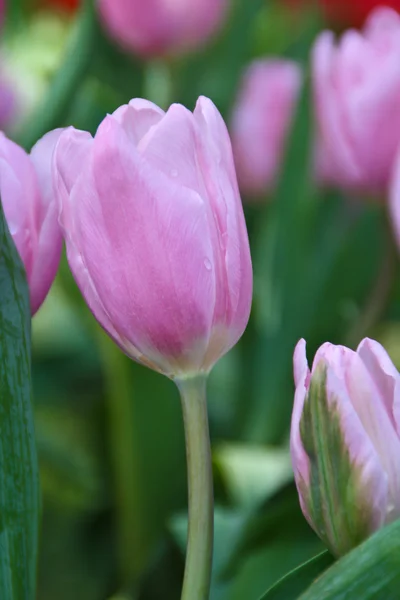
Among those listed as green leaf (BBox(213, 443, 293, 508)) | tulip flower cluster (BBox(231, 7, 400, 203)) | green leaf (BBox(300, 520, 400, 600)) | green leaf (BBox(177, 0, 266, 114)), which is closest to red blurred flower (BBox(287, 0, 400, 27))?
green leaf (BBox(177, 0, 266, 114))

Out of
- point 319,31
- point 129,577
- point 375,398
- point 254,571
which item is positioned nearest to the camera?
point 375,398

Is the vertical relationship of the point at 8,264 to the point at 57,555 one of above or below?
above

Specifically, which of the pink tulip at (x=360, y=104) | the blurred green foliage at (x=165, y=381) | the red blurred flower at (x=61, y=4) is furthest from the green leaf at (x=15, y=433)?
the red blurred flower at (x=61, y=4)

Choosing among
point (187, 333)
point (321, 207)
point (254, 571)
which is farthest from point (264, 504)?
point (321, 207)

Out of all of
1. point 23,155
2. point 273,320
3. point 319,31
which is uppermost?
point 319,31

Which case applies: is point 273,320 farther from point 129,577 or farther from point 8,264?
point 8,264

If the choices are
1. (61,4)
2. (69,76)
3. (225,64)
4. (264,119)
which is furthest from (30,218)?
(61,4)

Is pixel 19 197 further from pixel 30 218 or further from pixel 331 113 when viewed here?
pixel 331 113
